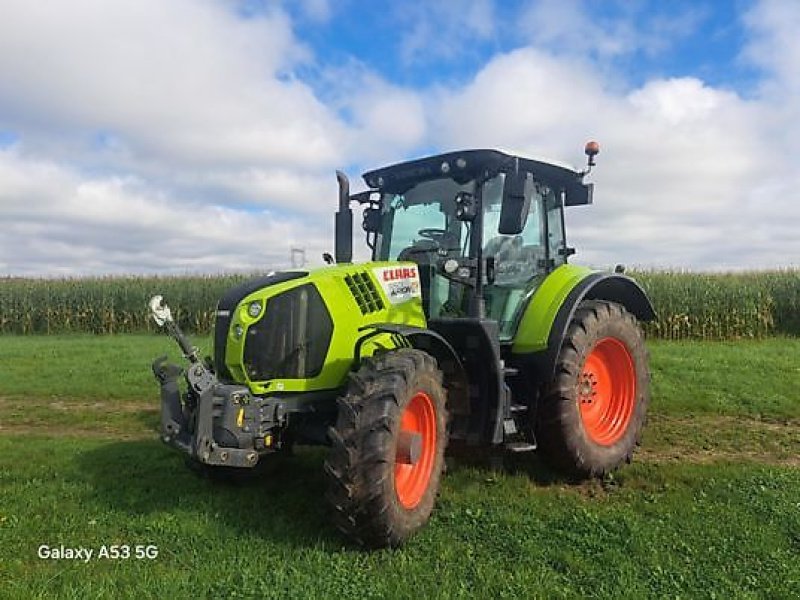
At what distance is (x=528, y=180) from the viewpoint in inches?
206

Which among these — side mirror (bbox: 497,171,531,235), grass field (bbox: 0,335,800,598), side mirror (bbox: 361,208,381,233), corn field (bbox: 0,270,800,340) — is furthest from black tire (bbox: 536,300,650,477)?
corn field (bbox: 0,270,800,340)

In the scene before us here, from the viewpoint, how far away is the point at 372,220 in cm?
639

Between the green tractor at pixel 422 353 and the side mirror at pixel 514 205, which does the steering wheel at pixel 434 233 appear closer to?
the green tractor at pixel 422 353

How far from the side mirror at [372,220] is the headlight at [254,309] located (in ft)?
6.10

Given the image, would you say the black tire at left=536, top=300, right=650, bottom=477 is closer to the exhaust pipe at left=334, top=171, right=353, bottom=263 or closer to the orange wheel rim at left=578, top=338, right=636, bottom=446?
the orange wheel rim at left=578, top=338, right=636, bottom=446

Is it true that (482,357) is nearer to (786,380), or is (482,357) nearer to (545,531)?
(545,531)

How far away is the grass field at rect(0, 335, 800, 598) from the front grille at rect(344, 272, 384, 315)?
146 cm

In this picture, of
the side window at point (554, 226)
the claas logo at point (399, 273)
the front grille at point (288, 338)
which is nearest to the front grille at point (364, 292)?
the claas logo at point (399, 273)

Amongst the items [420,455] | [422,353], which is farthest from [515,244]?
[420,455]

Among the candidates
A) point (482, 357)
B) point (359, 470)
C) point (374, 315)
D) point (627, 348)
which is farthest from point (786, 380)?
point (359, 470)

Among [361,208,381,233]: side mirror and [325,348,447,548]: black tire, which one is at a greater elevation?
[361,208,381,233]: side mirror

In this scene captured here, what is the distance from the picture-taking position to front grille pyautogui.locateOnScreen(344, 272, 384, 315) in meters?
5.02

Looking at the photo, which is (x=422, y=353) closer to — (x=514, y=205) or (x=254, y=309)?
(x=254, y=309)

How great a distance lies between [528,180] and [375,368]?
1851 mm
